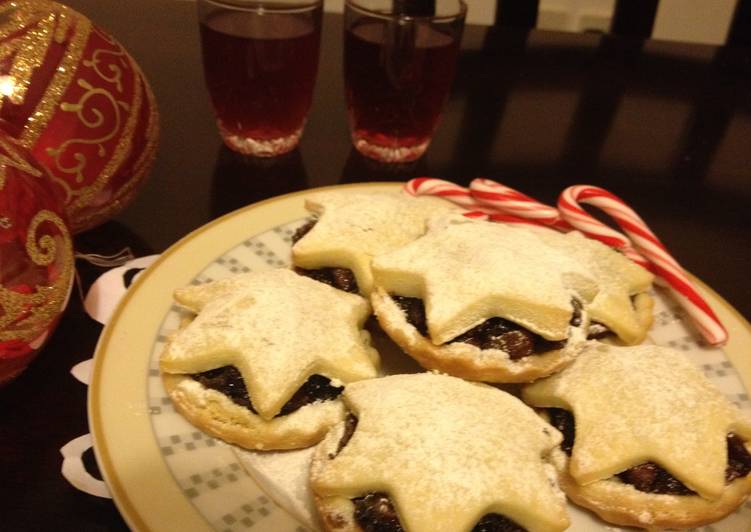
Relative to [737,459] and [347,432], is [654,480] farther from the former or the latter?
[347,432]

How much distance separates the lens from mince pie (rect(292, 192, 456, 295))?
1.19 m

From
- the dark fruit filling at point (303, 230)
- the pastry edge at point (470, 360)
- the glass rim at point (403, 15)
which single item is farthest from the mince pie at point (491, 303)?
the glass rim at point (403, 15)

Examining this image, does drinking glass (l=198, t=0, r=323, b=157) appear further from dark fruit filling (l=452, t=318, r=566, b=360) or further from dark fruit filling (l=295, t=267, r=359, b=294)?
dark fruit filling (l=452, t=318, r=566, b=360)

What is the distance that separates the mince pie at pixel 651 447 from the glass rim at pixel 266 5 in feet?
3.29

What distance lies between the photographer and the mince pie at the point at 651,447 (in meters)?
0.96

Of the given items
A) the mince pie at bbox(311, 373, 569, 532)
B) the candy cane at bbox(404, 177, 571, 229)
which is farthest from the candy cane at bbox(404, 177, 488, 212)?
the mince pie at bbox(311, 373, 569, 532)

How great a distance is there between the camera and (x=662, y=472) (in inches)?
38.5

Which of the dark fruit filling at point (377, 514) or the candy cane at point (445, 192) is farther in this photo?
the candy cane at point (445, 192)

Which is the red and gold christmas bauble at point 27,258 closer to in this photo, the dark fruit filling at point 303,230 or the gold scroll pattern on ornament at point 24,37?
the gold scroll pattern on ornament at point 24,37

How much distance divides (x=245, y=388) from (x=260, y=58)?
83 cm

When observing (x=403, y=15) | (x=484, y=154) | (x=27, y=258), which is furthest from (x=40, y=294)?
(x=484, y=154)

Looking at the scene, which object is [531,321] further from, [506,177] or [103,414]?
[506,177]

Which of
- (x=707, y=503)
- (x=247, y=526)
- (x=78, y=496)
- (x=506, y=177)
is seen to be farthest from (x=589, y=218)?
(x=78, y=496)

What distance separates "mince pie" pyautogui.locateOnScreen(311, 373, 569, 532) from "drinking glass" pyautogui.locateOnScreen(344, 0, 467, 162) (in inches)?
34.9
